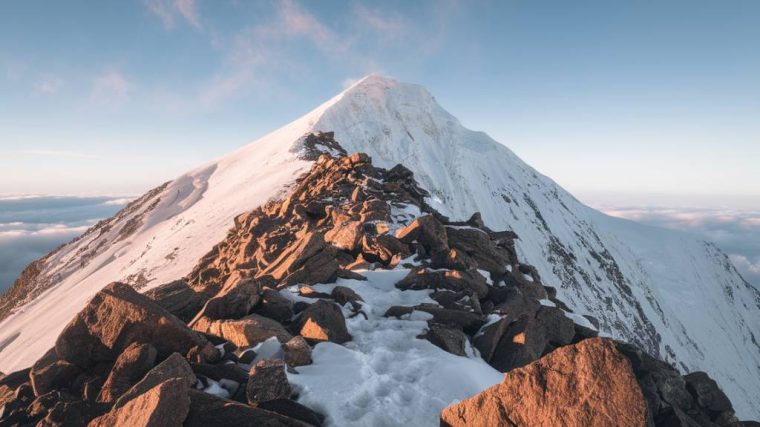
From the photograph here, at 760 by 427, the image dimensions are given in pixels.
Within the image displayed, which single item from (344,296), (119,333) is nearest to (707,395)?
(344,296)

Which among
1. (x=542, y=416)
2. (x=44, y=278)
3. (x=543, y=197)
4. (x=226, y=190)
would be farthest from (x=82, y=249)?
(x=543, y=197)

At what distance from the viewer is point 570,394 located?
4.69 m

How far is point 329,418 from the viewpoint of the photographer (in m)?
5.87

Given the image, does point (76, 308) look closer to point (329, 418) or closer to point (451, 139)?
point (329, 418)

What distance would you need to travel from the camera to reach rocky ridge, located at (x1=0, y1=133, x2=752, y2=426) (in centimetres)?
488

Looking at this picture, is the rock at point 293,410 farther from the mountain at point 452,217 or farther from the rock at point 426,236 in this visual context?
the mountain at point 452,217

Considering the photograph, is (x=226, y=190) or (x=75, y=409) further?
(x=226, y=190)

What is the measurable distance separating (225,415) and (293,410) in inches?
38.0

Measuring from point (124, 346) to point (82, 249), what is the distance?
4676cm

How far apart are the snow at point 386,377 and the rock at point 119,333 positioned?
2287 mm

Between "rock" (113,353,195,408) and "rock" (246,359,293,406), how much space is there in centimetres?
88

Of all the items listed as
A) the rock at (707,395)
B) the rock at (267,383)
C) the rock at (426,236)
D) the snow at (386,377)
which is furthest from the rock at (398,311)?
the rock at (707,395)

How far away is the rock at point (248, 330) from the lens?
784 centimetres

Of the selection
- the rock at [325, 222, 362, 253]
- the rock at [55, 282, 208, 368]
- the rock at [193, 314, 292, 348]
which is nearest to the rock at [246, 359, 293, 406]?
the rock at [193, 314, 292, 348]
